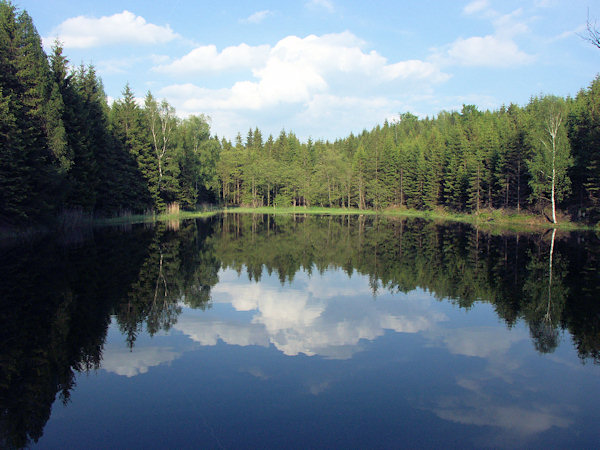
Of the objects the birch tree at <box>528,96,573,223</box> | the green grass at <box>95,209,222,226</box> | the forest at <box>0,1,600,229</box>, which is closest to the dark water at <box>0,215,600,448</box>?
the forest at <box>0,1,600,229</box>

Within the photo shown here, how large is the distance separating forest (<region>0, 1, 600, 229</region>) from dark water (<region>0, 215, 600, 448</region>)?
1473cm

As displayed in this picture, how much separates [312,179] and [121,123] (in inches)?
2068

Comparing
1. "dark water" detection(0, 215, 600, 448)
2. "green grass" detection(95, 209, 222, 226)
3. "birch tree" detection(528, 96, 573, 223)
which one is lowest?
"dark water" detection(0, 215, 600, 448)

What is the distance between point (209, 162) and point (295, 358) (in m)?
67.6

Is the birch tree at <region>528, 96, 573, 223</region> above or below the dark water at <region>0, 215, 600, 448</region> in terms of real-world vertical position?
above

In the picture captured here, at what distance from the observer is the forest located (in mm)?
26281

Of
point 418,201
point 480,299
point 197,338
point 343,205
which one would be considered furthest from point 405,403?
point 343,205

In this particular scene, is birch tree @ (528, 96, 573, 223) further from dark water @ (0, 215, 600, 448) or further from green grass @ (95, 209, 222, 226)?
green grass @ (95, 209, 222, 226)

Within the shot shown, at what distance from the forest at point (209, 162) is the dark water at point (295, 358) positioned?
14.7 m

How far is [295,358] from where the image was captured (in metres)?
7.52

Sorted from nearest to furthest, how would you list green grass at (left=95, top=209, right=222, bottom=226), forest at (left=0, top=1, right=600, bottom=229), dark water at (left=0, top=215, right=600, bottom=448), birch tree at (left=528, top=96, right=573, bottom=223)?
dark water at (left=0, top=215, right=600, bottom=448)
forest at (left=0, top=1, right=600, bottom=229)
green grass at (left=95, top=209, right=222, bottom=226)
birch tree at (left=528, top=96, right=573, bottom=223)

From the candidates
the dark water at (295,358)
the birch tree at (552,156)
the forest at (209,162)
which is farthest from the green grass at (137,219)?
the birch tree at (552,156)

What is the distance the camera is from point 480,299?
12016mm

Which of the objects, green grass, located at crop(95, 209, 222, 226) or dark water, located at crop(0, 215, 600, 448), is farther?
green grass, located at crop(95, 209, 222, 226)
